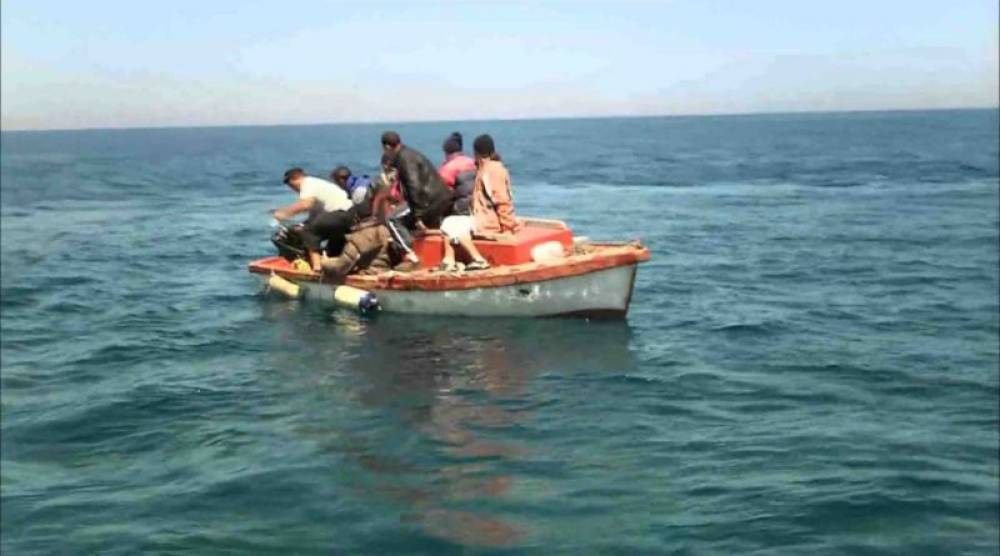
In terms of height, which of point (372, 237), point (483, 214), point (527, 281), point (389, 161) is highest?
point (389, 161)

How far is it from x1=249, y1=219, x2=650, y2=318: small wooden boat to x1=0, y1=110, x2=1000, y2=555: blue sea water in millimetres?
273

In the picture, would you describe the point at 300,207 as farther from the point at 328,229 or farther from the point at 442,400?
the point at 442,400

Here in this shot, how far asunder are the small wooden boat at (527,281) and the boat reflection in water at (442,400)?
217 millimetres

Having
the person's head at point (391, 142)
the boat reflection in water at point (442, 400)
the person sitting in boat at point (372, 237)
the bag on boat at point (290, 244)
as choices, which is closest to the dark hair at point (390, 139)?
the person's head at point (391, 142)

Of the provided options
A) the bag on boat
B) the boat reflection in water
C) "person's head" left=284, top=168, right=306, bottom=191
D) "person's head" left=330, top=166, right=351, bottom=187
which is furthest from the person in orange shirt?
the bag on boat

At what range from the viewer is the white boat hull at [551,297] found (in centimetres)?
1428

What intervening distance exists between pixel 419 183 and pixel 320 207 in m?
1.59

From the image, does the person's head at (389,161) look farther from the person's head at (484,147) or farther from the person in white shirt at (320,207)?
the person's head at (484,147)

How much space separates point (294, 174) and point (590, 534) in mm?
9692

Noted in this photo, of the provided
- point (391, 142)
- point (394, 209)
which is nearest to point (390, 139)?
point (391, 142)

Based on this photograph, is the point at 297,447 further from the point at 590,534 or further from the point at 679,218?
the point at 679,218

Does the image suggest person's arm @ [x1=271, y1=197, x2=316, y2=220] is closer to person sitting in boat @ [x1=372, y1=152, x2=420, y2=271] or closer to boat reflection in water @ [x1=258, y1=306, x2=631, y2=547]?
person sitting in boat @ [x1=372, y1=152, x2=420, y2=271]

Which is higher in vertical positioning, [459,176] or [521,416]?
[459,176]

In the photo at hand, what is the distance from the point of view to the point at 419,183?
1523cm
